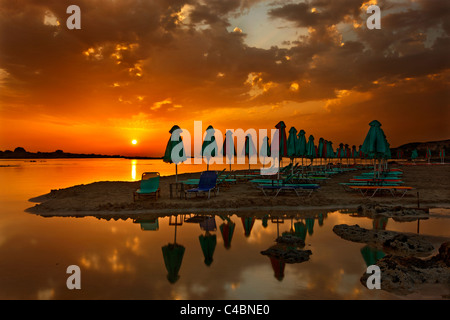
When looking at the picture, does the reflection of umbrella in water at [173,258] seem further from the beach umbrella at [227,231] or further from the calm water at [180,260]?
the beach umbrella at [227,231]

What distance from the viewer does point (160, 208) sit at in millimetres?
9898

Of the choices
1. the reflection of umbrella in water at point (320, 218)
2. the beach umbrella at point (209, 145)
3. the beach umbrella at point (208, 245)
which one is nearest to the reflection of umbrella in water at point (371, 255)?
the reflection of umbrella in water at point (320, 218)

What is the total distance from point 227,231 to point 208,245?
120cm

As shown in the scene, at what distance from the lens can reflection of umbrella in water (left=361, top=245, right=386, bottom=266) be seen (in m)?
4.90

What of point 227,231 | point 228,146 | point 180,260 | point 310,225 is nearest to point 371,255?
point 310,225

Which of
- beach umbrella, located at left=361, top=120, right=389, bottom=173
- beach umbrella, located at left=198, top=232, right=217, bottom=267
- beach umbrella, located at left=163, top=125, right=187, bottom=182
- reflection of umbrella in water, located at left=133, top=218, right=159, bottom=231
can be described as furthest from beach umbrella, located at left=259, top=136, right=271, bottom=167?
beach umbrella, located at left=198, top=232, right=217, bottom=267

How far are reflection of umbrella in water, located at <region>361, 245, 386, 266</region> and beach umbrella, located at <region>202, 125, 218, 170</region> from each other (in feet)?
32.8

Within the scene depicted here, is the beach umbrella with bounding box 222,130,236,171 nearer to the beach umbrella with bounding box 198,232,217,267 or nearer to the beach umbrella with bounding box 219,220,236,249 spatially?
the beach umbrella with bounding box 219,220,236,249

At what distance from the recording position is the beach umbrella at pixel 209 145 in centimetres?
1473

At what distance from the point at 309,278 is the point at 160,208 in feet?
21.8

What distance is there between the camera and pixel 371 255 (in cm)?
520

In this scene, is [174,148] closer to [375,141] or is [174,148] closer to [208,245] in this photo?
[208,245]

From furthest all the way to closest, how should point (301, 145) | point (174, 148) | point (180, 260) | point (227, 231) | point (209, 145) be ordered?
point (301, 145)
point (209, 145)
point (174, 148)
point (227, 231)
point (180, 260)
